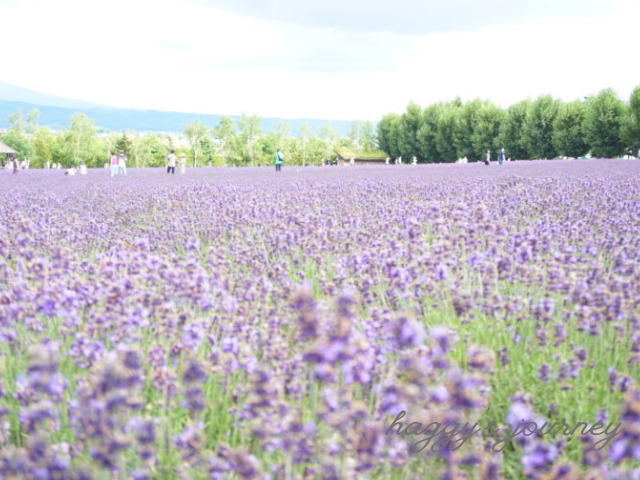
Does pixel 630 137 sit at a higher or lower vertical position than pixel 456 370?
higher

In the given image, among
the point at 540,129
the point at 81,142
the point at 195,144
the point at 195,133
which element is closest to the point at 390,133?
the point at 540,129

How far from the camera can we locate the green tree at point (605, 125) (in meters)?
42.6

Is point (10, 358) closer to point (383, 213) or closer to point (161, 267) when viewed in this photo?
point (161, 267)

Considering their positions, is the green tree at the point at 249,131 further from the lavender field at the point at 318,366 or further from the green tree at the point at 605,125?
the lavender field at the point at 318,366

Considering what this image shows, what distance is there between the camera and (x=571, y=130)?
45.1 meters

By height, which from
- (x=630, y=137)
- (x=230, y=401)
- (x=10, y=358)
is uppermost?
(x=630, y=137)

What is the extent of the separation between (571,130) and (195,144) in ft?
222

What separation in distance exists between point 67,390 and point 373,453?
1.50m

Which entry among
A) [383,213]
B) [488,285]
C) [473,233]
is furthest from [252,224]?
[488,285]

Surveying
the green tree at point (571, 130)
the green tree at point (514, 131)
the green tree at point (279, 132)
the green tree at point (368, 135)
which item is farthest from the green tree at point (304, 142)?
the green tree at point (571, 130)

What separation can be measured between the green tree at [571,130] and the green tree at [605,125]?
4.38ft

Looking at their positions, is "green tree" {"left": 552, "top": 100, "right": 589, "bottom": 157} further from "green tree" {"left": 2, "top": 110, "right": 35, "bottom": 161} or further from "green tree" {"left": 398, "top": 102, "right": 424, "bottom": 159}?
"green tree" {"left": 2, "top": 110, "right": 35, "bottom": 161}

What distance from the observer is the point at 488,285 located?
322 cm

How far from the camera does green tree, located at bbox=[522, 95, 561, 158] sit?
47406 mm
